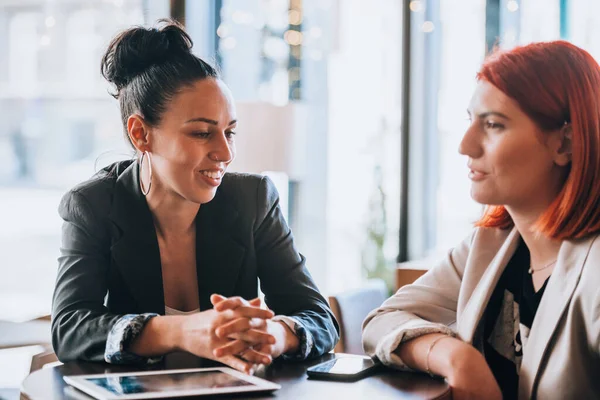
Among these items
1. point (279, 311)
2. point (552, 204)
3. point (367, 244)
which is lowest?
point (367, 244)

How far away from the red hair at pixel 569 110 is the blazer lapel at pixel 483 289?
0.14m

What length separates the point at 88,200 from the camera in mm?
2191

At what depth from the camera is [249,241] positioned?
7.55 ft

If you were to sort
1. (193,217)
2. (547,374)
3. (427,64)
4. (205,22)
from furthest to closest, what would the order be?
(427,64) → (205,22) → (193,217) → (547,374)

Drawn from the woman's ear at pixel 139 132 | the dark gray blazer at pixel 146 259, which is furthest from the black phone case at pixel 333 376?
the woman's ear at pixel 139 132

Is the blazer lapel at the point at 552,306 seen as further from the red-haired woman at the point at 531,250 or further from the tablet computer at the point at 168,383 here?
the tablet computer at the point at 168,383

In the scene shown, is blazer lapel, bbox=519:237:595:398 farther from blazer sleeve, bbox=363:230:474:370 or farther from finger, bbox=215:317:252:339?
finger, bbox=215:317:252:339

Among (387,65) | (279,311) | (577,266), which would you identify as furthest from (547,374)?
(387,65)

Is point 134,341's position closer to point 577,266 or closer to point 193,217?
point 193,217

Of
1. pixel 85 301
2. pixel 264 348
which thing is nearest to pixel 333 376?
pixel 264 348

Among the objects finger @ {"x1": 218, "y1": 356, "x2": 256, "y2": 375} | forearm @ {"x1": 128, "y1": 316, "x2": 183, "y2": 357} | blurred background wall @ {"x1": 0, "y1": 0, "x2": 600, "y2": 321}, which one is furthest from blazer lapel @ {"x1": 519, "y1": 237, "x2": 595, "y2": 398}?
blurred background wall @ {"x1": 0, "y1": 0, "x2": 600, "y2": 321}

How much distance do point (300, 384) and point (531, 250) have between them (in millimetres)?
653

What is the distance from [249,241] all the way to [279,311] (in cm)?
22

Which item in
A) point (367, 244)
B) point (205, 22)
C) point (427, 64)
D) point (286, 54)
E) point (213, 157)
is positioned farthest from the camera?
point (427, 64)
